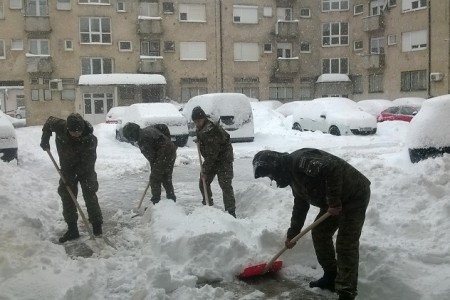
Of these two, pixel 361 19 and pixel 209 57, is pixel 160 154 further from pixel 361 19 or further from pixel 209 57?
pixel 361 19

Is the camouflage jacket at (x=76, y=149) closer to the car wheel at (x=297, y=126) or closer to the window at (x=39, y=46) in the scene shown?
the car wheel at (x=297, y=126)

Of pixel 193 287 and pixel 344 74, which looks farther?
pixel 344 74

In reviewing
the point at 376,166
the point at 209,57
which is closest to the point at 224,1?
the point at 209,57

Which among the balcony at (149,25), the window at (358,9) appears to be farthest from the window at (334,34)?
the balcony at (149,25)

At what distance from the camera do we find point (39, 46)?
31875 mm

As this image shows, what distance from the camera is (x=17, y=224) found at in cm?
571

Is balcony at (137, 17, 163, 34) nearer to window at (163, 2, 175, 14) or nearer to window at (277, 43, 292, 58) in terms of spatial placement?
window at (163, 2, 175, 14)

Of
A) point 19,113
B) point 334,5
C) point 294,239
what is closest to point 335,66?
point 334,5

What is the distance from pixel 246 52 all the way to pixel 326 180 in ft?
104

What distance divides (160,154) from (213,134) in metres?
0.87

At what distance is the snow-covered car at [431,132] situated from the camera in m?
8.37

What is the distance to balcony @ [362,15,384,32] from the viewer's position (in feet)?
111

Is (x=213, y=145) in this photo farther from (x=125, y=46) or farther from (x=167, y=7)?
(x=167, y=7)

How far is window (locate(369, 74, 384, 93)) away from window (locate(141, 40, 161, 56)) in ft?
48.5
